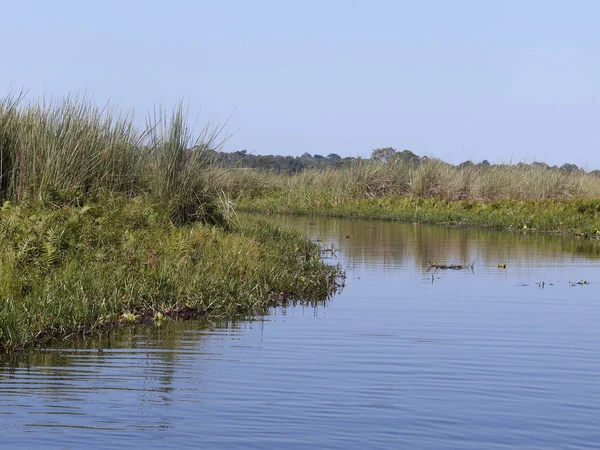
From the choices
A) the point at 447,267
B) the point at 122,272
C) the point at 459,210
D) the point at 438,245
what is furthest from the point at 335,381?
the point at 459,210

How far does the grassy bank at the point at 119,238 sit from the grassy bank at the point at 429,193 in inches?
690

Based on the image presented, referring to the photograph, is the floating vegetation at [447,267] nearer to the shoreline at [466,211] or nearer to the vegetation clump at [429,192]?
the shoreline at [466,211]

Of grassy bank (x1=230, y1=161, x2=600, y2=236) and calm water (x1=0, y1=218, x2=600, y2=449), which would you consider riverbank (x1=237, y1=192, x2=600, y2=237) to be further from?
calm water (x1=0, y1=218, x2=600, y2=449)

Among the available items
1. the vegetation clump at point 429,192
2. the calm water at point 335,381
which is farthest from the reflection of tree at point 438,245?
the calm water at point 335,381

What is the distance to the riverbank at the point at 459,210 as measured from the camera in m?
→ 31.8

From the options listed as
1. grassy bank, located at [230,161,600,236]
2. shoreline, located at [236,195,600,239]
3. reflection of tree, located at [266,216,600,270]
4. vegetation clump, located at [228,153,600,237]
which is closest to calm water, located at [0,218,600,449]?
reflection of tree, located at [266,216,600,270]

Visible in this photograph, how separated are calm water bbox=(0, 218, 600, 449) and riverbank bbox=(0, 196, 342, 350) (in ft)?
1.32

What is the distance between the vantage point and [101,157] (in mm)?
15664

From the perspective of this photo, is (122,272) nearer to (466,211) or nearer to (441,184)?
(466,211)

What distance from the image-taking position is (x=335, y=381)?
26.5 feet

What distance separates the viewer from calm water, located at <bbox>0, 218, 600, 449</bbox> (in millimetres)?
6500

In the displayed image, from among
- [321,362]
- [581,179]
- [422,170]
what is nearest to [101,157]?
[321,362]

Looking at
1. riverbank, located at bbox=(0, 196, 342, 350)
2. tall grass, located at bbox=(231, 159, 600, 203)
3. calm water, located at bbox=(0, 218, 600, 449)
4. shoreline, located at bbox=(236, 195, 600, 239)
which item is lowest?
calm water, located at bbox=(0, 218, 600, 449)

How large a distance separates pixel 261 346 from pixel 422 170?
31.9 m
